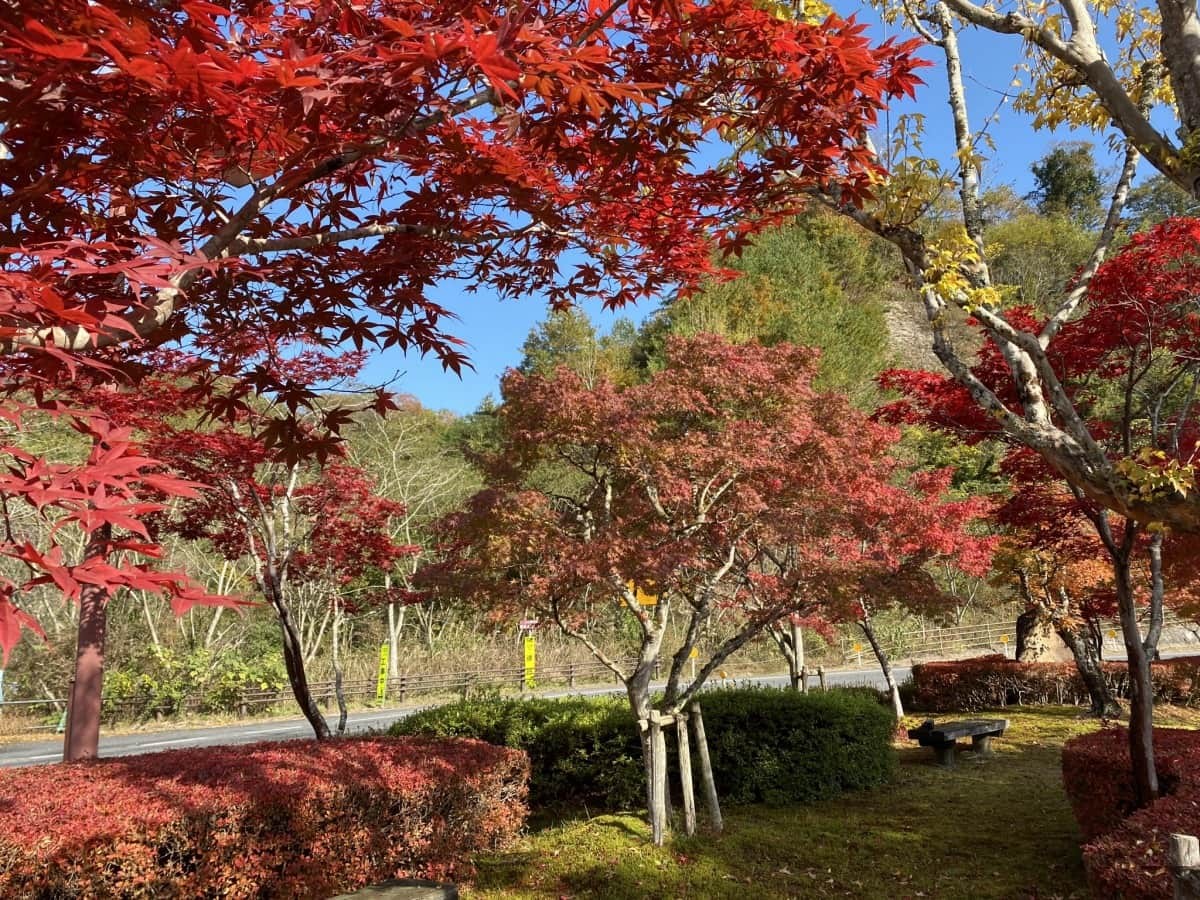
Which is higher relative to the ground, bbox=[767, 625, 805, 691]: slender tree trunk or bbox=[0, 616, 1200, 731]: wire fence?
bbox=[767, 625, 805, 691]: slender tree trunk

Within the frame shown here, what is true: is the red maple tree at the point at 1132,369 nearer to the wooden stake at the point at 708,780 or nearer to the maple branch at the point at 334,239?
the maple branch at the point at 334,239

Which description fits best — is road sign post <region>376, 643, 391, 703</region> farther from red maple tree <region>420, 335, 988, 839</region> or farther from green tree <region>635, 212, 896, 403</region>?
red maple tree <region>420, 335, 988, 839</region>

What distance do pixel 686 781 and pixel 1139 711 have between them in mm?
2934

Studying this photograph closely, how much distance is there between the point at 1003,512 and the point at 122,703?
16.3 metres

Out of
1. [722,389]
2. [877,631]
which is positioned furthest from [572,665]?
[722,389]

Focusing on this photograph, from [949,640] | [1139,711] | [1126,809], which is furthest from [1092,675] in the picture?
[949,640]

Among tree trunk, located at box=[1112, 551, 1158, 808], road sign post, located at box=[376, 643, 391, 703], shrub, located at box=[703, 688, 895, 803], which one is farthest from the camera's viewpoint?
road sign post, located at box=[376, 643, 391, 703]

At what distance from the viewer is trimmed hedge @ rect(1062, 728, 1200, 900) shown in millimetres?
2621

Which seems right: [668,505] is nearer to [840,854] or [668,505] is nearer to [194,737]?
[840,854]

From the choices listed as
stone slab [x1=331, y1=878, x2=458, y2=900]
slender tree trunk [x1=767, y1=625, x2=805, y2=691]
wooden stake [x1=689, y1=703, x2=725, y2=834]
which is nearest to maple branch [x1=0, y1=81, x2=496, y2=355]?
stone slab [x1=331, y1=878, x2=458, y2=900]

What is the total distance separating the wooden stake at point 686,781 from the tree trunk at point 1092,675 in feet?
27.1

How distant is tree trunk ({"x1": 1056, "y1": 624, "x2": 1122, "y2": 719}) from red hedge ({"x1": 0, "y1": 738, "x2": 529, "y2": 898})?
9.49m

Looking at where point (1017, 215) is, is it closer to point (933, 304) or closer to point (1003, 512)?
point (1003, 512)

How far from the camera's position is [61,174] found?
2.37 metres
